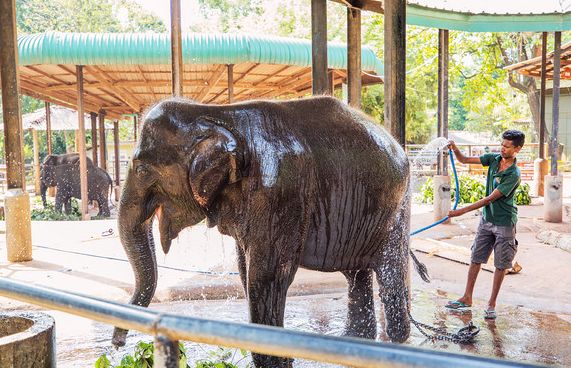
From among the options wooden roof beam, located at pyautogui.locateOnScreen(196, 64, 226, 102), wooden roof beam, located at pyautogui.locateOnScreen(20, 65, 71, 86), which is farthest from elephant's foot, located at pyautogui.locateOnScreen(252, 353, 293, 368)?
wooden roof beam, located at pyautogui.locateOnScreen(20, 65, 71, 86)

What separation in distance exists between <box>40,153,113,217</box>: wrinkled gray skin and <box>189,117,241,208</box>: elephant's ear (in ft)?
48.6

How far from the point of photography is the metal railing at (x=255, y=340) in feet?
3.34

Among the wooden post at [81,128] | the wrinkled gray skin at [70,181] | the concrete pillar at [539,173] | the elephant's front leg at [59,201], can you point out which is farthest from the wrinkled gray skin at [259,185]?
the elephant's front leg at [59,201]

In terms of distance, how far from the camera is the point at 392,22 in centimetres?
507

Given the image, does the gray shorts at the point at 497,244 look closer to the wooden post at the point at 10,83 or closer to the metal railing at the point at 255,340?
the metal railing at the point at 255,340

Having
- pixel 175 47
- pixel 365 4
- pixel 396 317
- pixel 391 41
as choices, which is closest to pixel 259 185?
pixel 396 317

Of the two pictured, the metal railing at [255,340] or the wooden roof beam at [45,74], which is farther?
the wooden roof beam at [45,74]

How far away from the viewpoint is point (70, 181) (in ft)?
58.6

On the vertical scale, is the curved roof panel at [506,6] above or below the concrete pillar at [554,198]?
above

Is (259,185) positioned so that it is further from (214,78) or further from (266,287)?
(214,78)

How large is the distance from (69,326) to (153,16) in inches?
1839

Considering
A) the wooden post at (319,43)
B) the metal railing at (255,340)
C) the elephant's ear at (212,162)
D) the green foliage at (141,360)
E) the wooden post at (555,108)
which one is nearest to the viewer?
the metal railing at (255,340)

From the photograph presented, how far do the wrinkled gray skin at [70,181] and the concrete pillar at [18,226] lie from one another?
9733 millimetres

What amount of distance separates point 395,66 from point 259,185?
2.16m
